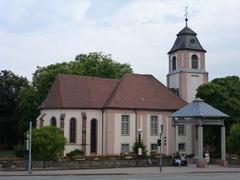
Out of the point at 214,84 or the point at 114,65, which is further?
the point at 114,65

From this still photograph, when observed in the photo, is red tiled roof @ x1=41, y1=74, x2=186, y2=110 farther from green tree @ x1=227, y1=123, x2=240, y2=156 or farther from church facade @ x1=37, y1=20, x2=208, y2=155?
green tree @ x1=227, y1=123, x2=240, y2=156

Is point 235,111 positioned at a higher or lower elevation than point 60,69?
lower

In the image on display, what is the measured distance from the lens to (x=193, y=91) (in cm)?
7500

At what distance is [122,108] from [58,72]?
53.4 ft

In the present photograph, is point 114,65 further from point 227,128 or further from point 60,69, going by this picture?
point 227,128

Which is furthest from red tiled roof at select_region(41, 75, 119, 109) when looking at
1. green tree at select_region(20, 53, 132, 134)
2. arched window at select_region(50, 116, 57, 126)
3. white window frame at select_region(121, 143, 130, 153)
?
green tree at select_region(20, 53, 132, 134)

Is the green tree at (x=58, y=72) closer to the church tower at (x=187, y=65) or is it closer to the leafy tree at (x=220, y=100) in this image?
the church tower at (x=187, y=65)

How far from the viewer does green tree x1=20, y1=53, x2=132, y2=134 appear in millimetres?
79562

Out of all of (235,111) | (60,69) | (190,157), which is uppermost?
(60,69)

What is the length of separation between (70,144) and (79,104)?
16.9ft

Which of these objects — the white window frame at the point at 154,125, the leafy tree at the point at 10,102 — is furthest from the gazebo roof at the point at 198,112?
the leafy tree at the point at 10,102

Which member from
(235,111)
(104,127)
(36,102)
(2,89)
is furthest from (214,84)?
(2,89)

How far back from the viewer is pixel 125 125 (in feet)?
222

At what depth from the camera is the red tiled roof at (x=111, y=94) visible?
66.1 metres
